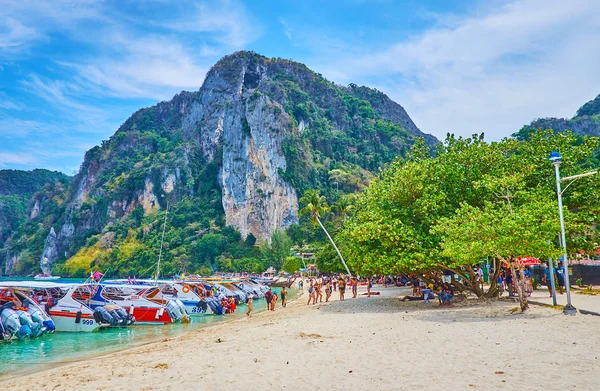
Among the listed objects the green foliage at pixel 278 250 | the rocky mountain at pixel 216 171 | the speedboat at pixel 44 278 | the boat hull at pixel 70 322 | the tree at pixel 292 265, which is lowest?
the speedboat at pixel 44 278

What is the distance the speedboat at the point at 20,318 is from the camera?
19906 millimetres

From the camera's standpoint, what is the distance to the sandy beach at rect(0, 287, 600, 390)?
7.96 m

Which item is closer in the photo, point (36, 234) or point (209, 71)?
point (36, 234)

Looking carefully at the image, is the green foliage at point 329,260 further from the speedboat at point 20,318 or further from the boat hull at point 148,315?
the speedboat at point 20,318

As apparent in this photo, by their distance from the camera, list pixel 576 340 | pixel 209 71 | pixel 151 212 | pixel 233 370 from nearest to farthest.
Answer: pixel 233 370 < pixel 576 340 < pixel 151 212 < pixel 209 71

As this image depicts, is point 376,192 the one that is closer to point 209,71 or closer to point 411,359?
point 411,359

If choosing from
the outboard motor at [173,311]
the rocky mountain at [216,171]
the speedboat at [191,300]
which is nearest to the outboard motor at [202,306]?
the speedboat at [191,300]

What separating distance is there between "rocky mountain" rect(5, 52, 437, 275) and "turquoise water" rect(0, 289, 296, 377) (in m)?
Answer: 80.7

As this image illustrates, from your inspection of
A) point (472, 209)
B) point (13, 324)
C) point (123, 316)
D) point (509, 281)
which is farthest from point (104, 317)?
point (509, 281)

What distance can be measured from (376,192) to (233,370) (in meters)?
16.0

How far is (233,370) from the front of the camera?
952cm

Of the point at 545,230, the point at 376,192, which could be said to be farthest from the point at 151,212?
the point at 545,230

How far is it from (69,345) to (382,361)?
1599cm

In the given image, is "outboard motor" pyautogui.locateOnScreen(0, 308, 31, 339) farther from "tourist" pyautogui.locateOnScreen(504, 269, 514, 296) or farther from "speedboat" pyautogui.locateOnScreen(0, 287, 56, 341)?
"tourist" pyautogui.locateOnScreen(504, 269, 514, 296)
